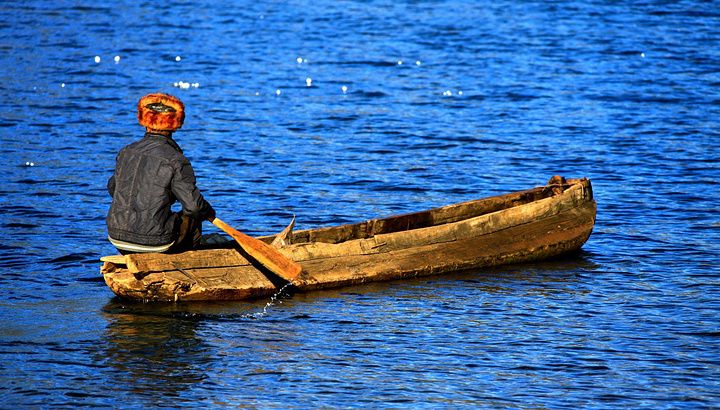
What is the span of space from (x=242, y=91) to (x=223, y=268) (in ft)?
44.5

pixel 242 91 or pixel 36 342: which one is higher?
pixel 242 91

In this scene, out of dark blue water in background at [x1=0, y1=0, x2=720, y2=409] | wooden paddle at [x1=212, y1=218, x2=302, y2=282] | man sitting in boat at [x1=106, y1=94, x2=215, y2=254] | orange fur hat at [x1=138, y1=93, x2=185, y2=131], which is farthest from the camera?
wooden paddle at [x1=212, y1=218, x2=302, y2=282]

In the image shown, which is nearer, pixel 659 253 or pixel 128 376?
pixel 128 376

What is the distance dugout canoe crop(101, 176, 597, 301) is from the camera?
8.69 m

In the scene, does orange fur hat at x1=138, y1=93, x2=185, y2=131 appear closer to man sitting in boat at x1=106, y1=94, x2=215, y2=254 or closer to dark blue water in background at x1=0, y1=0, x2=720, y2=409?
man sitting in boat at x1=106, y1=94, x2=215, y2=254

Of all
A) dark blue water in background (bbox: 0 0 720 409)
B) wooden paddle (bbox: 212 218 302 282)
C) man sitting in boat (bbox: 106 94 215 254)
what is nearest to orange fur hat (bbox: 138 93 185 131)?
man sitting in boat (bbox: 106 94 215 254)

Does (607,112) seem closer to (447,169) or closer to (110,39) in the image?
(447,169)

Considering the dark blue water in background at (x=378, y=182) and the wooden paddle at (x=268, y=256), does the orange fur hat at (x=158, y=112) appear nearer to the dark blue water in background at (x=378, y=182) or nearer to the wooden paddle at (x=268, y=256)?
the wooden paddle at (x=268, y=256)

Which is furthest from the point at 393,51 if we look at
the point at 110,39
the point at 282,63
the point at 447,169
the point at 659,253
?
the point at 659,253

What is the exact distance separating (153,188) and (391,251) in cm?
270

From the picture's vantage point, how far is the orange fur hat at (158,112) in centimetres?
857

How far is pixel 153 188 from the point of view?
27.8 ft

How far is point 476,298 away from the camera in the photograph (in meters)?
9.63

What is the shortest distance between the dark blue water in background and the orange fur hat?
1694 millimetres
